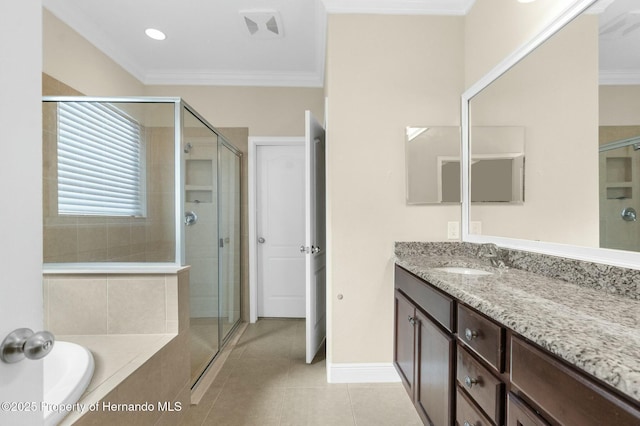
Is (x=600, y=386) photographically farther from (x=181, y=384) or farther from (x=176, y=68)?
(x=176, y=68)

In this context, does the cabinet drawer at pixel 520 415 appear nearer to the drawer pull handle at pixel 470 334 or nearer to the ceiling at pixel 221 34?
the drawer pull handle at pixel 470 334

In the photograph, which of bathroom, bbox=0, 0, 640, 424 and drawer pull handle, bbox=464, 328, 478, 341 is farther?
bathroom, bbox=0, 0, 640, 424

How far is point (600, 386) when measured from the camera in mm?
566

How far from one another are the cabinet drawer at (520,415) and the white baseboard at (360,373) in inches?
54.4

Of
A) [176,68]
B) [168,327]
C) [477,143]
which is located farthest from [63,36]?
[477,143]

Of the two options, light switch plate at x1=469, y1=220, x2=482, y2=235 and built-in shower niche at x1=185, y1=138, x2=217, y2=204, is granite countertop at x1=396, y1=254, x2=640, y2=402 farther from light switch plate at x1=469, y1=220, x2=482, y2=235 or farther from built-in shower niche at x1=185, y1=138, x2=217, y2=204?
built-in shower niche at x1=185, y1=138, x2=217, y2=204

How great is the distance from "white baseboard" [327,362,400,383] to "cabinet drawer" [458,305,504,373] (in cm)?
117

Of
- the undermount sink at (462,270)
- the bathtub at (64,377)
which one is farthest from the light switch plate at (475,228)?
the bathtub at (64,377)

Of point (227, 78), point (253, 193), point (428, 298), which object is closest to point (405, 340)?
point (428, 298)

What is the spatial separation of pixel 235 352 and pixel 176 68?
114 inches

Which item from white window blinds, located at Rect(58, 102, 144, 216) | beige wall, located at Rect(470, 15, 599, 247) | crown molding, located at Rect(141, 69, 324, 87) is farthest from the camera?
crown molding, located at Rect(141, 69, 324, 87)

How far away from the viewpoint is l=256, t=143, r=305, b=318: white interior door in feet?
11.0

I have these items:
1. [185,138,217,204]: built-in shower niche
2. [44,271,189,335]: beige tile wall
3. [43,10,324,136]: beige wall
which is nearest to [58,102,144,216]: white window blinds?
[185,138,217,204]: built-in shower niche

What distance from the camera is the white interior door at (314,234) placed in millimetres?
2262
